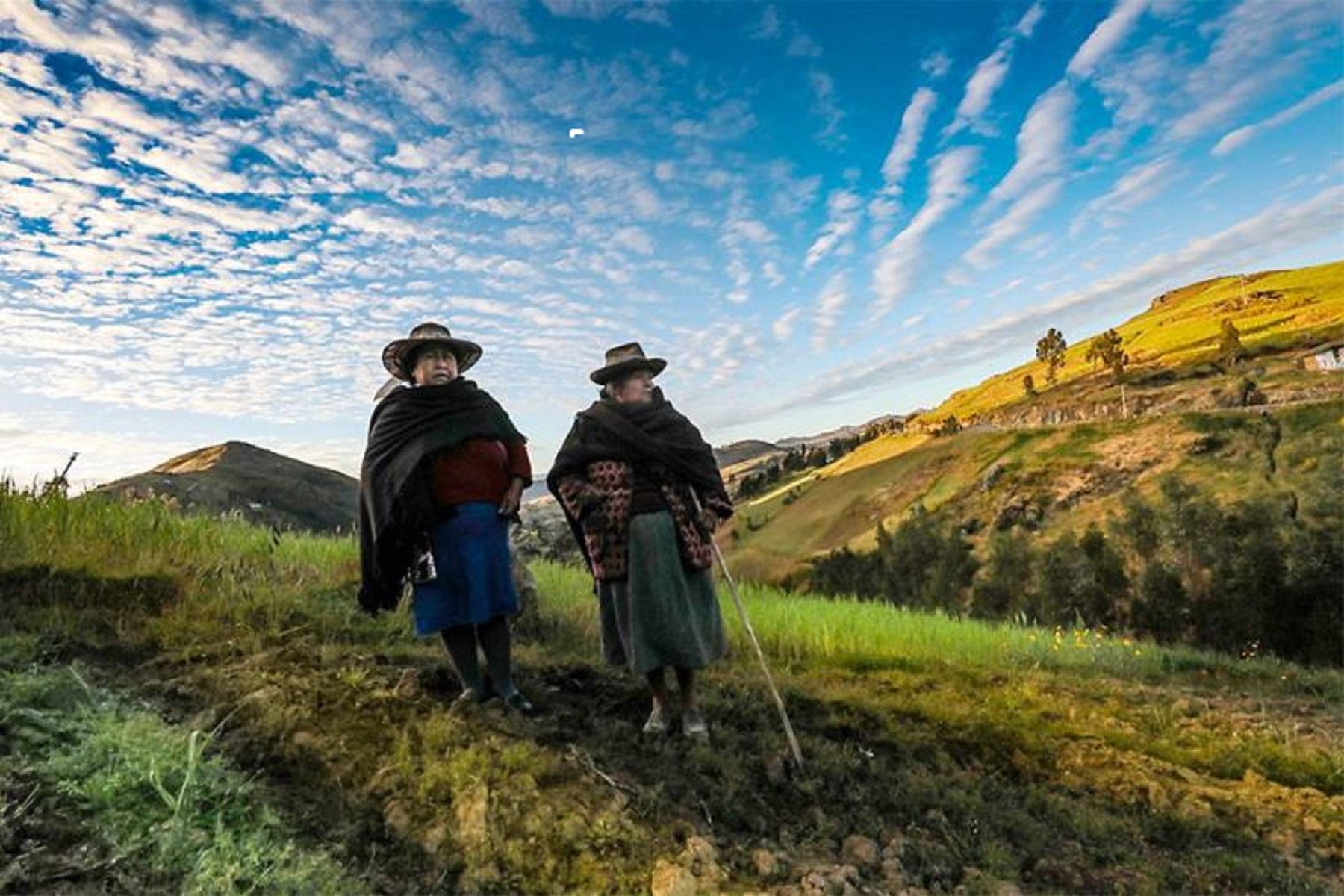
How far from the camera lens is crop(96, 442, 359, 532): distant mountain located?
35.8 ft

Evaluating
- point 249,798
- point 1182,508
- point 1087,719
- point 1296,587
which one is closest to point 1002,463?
point 1182,508

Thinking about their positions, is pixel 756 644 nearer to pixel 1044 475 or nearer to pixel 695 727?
pixel 695 727

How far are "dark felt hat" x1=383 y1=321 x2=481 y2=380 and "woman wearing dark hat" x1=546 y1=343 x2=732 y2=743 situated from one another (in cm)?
85

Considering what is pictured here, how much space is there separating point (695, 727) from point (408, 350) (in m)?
2.76

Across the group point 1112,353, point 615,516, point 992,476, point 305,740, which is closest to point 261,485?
point 615,516

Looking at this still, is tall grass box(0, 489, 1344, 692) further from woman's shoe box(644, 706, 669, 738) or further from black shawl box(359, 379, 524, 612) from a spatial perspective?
woman's shoe box(644, 706, 669, 738)

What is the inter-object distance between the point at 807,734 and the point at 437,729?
233 centimetres

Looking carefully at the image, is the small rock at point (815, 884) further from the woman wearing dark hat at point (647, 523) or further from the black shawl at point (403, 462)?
the black shawl at point (403, 462)

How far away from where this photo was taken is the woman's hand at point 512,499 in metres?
4.47

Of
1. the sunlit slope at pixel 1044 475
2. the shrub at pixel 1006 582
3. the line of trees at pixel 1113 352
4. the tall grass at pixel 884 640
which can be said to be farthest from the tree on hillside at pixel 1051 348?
the tall grass at pixel 884 640

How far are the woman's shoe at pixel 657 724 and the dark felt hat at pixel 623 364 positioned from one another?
77.6 inches

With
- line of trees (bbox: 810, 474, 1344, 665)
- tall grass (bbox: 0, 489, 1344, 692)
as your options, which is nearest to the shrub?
line of trees (bbox: 810, 474, 1344, 665)

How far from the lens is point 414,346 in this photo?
4.50 meters

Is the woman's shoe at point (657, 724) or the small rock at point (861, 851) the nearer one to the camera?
the small rock at point (861, 851)
